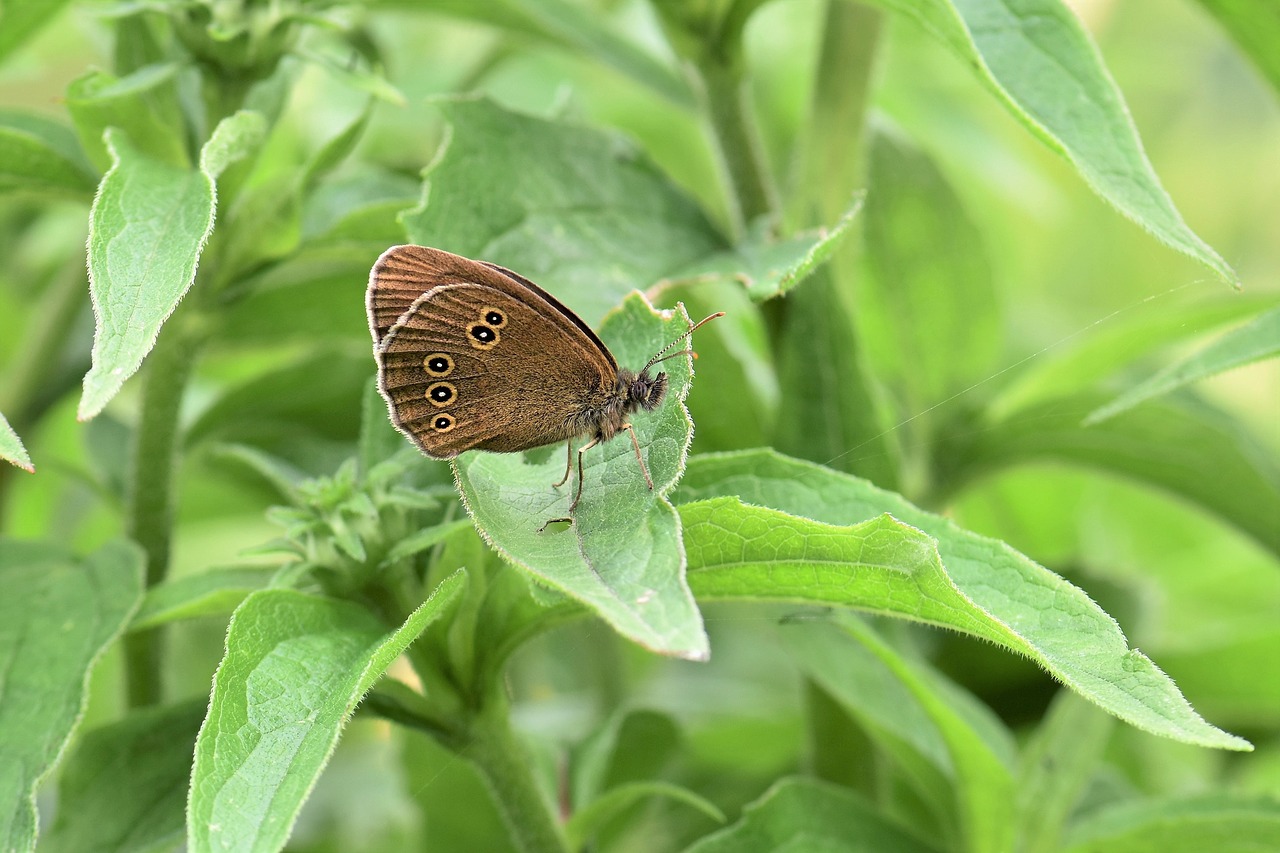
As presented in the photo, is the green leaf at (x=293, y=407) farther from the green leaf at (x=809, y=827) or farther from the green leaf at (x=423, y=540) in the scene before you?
the green leaf at (x=809, y=827)

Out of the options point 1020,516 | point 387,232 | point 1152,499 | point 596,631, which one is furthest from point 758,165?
point 1152,499

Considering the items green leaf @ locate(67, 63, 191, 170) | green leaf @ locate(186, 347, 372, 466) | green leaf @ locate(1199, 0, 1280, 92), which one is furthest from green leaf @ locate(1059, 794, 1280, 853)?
green leaf @ locate(67, 63, 191, 170)

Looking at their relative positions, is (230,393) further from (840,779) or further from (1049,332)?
(1049,332)

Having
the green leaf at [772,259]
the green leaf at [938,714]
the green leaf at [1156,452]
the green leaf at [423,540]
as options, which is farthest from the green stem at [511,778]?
the green leaf at [1156,452]

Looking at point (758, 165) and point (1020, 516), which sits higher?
point (758, 165)

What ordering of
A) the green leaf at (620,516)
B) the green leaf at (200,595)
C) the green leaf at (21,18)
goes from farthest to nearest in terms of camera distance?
the green leaf at (21,18)
the green leaf at (200,595)
the green leaf at (620,516)

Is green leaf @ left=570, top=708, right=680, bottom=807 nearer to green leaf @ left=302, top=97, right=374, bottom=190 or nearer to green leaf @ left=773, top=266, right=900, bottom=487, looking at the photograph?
green leaf @ left=773, top=266, right=900, bottom=487

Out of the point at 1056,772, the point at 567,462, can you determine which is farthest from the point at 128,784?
the point at 1056,772
